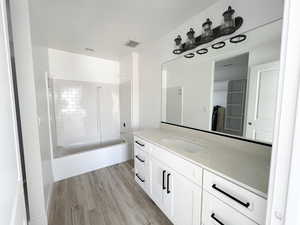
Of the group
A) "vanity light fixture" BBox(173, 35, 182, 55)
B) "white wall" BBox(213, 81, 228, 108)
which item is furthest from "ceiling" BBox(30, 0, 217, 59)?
"white wall" BBox(213, 81, 228, 108)

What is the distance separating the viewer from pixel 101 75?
11.2ft

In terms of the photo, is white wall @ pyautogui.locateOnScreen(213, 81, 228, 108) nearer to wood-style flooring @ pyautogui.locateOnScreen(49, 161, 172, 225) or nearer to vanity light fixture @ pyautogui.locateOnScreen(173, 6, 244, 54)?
vanity light fixture @ pyautogui.locateOnScreen(173, 6, 244, 54)

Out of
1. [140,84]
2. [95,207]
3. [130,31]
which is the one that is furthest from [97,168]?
[130,31]

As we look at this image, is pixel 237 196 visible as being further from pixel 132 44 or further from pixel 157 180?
pixel 132 44

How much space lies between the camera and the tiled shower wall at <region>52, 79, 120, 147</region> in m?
2.95

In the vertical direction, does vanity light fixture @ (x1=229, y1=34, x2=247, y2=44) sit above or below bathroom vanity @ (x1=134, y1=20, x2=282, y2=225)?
above

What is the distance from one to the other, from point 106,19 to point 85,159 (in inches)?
90.8

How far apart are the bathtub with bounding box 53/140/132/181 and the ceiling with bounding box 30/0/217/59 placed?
194 centimetres

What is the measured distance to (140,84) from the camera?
2.88 metres

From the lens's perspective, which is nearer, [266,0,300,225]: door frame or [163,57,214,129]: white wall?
[266,0,300,225]: door frame

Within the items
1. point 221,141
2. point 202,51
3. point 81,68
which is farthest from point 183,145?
point 81,68

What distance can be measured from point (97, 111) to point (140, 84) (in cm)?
138

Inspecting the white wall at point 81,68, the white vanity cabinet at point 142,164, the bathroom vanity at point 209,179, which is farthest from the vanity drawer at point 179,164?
the white wall at point 81,68

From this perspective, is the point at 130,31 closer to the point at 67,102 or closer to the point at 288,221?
the point at 67,102
